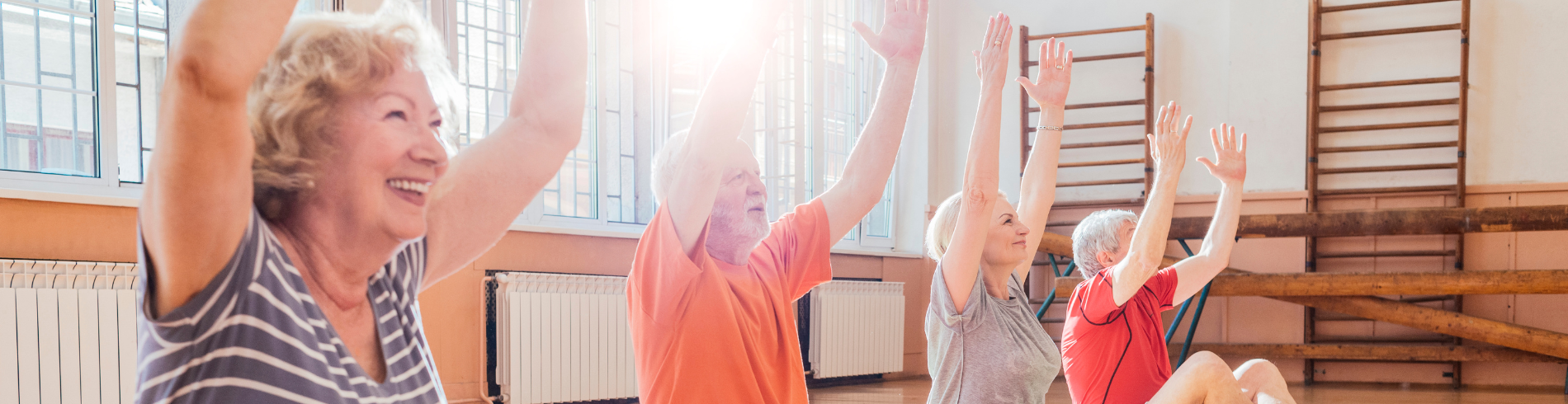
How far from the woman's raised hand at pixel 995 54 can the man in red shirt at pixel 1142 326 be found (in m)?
0.47

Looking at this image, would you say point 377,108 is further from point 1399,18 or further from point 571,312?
point 1399,18

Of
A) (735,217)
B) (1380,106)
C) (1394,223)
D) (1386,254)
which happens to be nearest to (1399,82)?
(1380,106)

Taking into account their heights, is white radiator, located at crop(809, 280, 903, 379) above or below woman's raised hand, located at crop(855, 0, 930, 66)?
below

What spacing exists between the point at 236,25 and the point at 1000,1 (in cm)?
671

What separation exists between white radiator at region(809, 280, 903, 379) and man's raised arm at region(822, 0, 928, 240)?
3.74 m

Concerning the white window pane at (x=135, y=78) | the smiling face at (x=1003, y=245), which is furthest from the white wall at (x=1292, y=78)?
the white window pane at (x=135, y=78)

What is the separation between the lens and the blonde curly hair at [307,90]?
1.78 feet

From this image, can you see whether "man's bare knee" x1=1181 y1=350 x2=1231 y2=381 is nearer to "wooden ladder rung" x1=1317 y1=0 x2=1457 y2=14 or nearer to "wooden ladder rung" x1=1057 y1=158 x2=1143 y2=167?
"wooden ladder rung" x1=1057 y1=158 x2=1143 y2=167

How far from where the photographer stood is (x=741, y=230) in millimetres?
1463

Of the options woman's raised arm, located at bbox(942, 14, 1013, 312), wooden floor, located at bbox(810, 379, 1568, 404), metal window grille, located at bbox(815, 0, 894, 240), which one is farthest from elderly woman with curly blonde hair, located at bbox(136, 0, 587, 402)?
metal window grille, located at bbox(815, 0, 894, 240)

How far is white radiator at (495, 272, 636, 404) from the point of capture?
13.5 feet

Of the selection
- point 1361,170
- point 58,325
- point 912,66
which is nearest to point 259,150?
point 912,66

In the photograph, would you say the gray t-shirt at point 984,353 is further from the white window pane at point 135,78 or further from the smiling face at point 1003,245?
the white window pane at point 135,78

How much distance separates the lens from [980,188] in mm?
1809
